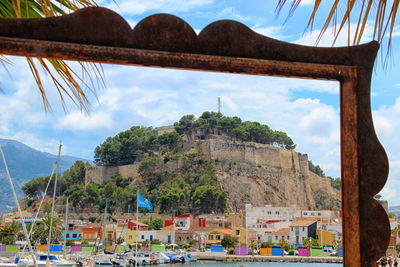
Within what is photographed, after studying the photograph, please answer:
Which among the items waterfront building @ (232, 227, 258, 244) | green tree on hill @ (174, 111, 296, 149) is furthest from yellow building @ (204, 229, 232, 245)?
green tree on hill @ (174, 111, 296, 149)

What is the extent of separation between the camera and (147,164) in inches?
2436

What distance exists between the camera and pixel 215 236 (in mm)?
48469

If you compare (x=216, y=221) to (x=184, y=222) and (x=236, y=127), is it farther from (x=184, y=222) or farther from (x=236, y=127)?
(x=236, y=127)

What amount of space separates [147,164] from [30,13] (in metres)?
60.5

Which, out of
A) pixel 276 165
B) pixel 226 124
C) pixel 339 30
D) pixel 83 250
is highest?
pixel 226 124

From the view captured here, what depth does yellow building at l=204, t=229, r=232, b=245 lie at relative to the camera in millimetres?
48094

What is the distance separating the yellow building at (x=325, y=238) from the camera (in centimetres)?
4434

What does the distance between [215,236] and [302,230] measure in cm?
813

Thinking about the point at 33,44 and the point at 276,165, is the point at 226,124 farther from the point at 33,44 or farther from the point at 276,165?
the point at 33,44

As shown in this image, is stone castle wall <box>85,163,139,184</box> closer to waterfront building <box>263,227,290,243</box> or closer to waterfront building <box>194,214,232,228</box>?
waterfront building <box>194,214,232,228</box>

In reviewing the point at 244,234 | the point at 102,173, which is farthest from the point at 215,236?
the point at 102,173

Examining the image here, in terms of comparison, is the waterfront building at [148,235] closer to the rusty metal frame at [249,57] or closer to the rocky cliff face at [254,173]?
the rocky cliff face at [254,173]

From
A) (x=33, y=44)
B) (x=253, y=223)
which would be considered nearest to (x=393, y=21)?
(x=33, y=44)

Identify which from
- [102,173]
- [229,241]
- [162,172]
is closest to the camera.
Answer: [229,241]
